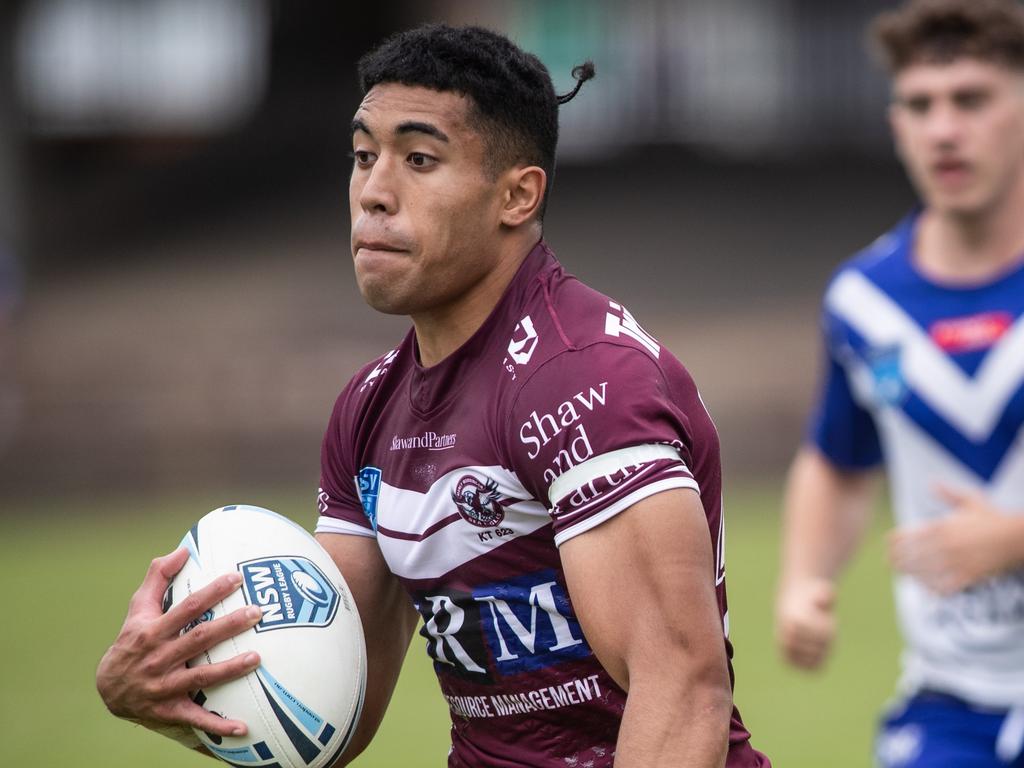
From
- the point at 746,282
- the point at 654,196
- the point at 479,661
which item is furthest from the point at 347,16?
the point at 479,661

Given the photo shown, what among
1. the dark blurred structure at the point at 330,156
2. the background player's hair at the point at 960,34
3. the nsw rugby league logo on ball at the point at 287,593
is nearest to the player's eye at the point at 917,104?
the background player's hair at the point at 960,34

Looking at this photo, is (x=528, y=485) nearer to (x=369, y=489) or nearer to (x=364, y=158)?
(x=369, y=489)

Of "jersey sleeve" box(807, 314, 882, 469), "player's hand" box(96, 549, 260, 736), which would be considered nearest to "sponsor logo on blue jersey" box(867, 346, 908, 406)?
"jersey sleeve" box(807, 314, 882, 469)

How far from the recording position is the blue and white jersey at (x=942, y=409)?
449 cm

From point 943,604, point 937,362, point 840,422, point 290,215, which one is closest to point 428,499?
point 943,604

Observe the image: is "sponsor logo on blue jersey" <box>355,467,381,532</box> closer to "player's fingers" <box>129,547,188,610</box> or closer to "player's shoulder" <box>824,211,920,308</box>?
"player's fingers" <box>129,547,188,610</box>

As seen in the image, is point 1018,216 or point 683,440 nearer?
point 683,440

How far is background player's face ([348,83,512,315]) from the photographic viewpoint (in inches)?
126

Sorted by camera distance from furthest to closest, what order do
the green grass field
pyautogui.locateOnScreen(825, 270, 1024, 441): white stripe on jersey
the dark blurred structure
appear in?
the dark blurred structure < the green grass field < pyautogui.locateOnScreen(825, 270, 1024, 441): white stripe on jersey

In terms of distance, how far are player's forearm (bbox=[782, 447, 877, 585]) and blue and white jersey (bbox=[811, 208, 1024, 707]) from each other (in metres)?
0.18

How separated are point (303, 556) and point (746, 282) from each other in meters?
19.2

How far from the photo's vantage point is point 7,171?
2211cm

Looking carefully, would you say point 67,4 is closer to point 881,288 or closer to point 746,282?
point 746,282

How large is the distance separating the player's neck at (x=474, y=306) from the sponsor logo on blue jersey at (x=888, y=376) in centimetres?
177
